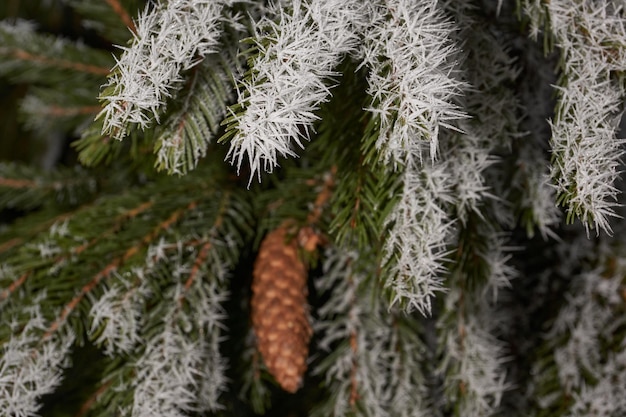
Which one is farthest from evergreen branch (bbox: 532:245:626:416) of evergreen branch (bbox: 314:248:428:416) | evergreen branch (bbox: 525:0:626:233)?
evergreen branch (bbox: 525:0:626:233)

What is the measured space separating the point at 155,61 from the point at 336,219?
214mm

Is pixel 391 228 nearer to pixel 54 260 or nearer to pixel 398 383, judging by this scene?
pixel 398 383

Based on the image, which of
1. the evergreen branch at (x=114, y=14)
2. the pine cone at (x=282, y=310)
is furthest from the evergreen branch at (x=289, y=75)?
the evergreen branch at (x=114, y=14)

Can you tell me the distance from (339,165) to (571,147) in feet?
0.65

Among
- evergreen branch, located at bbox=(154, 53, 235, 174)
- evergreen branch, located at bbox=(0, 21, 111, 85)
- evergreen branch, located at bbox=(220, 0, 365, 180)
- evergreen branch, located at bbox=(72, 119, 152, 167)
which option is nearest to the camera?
evergreen branch, located at bbox=(220, 0, 365, 180)

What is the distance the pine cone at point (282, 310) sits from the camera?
23.3 inches

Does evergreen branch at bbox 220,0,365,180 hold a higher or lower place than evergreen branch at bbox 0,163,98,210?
higher

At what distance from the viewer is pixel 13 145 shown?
108 cm

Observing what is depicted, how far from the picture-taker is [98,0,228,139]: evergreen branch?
388 mm

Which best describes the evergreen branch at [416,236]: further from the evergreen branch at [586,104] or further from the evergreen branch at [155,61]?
the evergreen branch at [155,61]

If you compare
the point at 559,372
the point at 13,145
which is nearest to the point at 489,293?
the point at 559,372

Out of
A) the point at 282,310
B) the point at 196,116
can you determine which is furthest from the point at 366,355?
the point at 196,116

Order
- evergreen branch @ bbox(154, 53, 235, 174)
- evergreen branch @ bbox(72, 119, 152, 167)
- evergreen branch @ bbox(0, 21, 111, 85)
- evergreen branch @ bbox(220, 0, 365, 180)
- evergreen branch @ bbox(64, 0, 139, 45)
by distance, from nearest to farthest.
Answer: evergreen branch @ bbox(220, 0, 365, 180)
evergreen branch @ bbox(154, 53, 235, 174)
evergreen branch @ bbox(72, 119, 152, 167)
evergreen branch @ bbox(64, 0, 139, 45)
evergreen branch @ bbox(0, 21, 111, 85)

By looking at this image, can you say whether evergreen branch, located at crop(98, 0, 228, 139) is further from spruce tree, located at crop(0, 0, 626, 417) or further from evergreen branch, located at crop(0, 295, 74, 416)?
evergreen branch, located at crop(0, 295, 74, 416)
